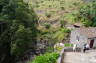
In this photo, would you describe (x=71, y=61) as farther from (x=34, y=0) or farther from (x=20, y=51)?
(x=34, y=0)

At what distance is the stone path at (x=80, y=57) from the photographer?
21280 mm

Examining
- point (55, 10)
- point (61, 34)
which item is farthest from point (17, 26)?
point (55, 10)

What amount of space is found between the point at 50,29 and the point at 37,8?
40.3 ft

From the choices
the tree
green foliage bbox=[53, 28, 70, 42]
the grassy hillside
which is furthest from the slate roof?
the grassy hillside

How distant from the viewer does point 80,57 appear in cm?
2255

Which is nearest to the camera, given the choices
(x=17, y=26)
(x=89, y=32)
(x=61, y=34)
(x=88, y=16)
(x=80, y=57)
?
(x=80, y=57)

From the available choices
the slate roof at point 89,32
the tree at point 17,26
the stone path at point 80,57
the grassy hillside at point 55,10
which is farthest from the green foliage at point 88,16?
the stone path at point 80,57

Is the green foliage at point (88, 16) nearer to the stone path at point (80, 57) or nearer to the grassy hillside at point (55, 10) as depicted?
the grassy hillside at point (55, 10)

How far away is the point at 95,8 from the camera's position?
127ft

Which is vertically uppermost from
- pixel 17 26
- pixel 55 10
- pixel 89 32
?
pixel 17 26

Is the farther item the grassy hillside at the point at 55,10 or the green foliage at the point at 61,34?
the grassy hillside at the point at 55,10

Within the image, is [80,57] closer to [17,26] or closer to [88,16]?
[17,26]

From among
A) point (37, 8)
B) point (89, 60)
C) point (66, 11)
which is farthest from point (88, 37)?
point (37, 8)

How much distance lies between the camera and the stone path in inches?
838
